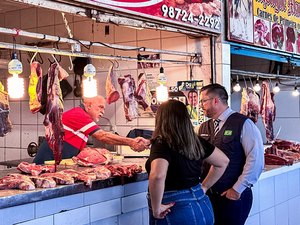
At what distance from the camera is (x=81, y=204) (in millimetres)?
3621

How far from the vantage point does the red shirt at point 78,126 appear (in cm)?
480

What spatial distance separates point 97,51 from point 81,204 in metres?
3.02

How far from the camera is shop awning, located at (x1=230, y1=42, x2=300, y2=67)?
19.0ft

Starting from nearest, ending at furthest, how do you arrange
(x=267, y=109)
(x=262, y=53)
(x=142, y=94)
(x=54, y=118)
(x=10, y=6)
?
(x=54, y=118) → (x=142, y=94) → (x=262, y=53) → (x=267, y=109) → (x=10, y=6)

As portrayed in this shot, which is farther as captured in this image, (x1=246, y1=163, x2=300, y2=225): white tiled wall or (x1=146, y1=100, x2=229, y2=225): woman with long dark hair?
(x1=246, y1=163, x2=300, y2=225): white tiled wall

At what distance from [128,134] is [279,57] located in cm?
267

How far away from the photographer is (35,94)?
3.82m

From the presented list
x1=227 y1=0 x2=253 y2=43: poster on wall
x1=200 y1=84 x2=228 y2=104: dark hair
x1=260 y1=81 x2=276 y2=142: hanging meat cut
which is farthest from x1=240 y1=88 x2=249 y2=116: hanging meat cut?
x1=200 y1=84 x2=228 y2=104: dark hair

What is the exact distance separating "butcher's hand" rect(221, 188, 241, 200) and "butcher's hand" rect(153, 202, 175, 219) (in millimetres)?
964

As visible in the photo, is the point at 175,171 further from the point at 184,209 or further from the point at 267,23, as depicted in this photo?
the point at 267,23

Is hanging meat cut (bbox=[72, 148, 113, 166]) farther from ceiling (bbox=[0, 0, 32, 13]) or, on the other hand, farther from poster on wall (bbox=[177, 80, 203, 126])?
ceiling (bbox=[0, 0, 32, 13])

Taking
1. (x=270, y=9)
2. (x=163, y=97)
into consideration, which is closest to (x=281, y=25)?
(x=270, y=9)

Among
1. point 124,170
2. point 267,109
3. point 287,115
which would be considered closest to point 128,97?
point 124,170

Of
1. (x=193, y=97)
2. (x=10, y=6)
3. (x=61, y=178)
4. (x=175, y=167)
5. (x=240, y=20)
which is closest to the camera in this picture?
(x=175, y=167)
